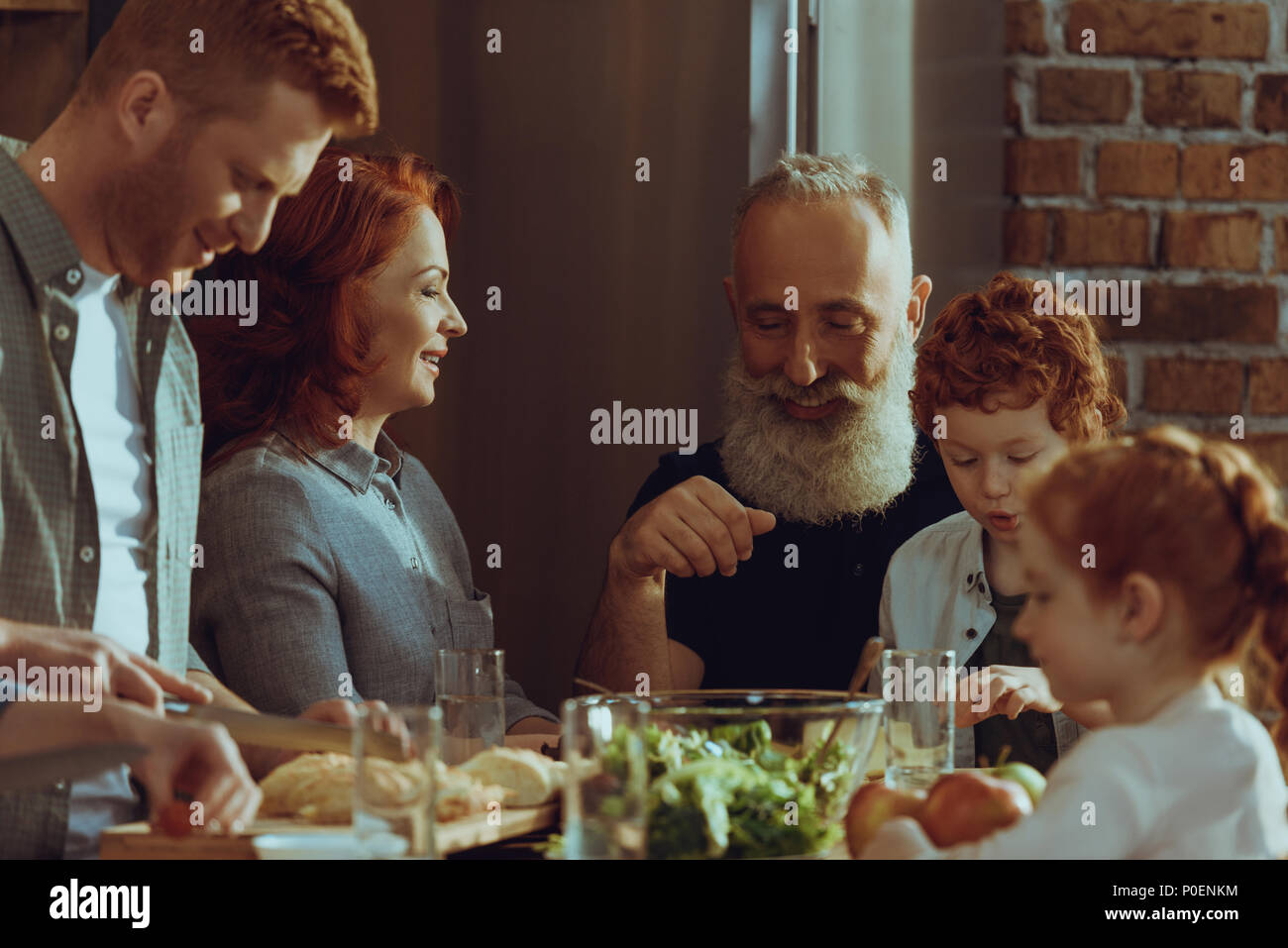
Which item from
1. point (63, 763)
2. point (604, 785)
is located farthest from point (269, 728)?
point (604, 785)

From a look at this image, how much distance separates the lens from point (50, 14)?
78.9 inches

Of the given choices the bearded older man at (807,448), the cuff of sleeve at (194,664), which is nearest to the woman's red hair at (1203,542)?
the cuff of sleeve at (194,664)

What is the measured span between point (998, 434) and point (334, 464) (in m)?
0.76

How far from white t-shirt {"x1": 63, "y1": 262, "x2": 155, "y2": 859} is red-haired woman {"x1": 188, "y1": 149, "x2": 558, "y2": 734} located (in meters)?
0.27

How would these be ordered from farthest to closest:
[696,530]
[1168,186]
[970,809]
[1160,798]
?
1. [1168,186]
2. [696,530]
3. [970,809]
4. [1160,798]

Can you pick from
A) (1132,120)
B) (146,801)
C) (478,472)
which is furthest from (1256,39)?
(146,801)

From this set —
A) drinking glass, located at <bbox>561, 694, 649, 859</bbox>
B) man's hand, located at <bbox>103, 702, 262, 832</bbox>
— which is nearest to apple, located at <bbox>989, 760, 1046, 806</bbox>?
drinking glass, located at <bbox>561, 694, 649, 859</bbox>

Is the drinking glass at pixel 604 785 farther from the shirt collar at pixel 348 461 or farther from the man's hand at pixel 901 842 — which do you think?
the shirt collar at pixel 348 461

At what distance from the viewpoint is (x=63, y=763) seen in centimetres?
81

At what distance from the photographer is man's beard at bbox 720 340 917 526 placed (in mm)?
1887

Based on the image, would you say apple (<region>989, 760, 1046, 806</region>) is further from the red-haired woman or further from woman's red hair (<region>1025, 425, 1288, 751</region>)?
the red-haired woman

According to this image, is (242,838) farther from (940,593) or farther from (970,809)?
(940,593)

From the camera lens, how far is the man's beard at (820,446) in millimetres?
1887
